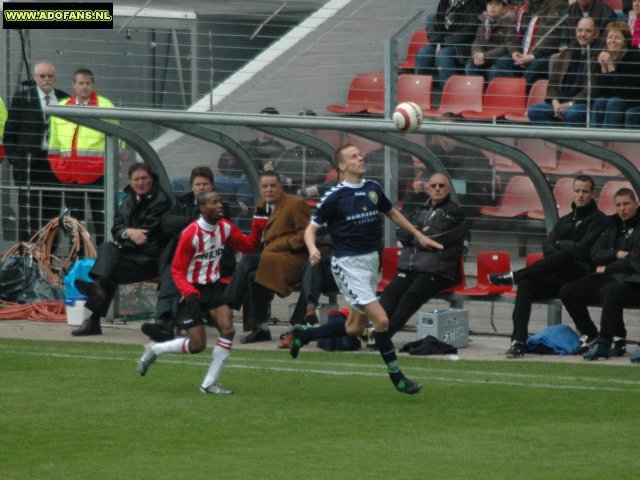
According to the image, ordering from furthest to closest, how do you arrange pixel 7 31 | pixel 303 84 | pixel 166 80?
pixel 303 84 < pixel 7 31 < pixel 166 80

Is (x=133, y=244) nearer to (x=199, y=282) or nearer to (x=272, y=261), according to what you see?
(x=272, y=261)

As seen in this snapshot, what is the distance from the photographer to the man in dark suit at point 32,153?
16.8 metres

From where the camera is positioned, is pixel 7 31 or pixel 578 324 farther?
pixel 7 31

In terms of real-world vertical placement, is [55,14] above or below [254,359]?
above

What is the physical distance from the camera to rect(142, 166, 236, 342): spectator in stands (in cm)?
1376

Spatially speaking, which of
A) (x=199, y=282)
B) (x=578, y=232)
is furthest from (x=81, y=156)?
(x=578, y=232)

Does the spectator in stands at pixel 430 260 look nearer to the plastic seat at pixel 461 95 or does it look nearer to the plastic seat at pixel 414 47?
the plastic seat at pixel 461 95

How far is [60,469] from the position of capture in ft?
26.0

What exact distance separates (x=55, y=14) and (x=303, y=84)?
366cm

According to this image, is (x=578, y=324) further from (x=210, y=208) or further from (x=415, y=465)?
(x=415, y=465)

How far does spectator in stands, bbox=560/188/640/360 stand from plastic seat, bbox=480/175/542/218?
131cm

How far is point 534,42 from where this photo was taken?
17.1 m

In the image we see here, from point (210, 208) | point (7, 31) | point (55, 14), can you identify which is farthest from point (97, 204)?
point (210, 208)

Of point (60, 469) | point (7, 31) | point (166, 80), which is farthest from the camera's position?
point (7, 31)
